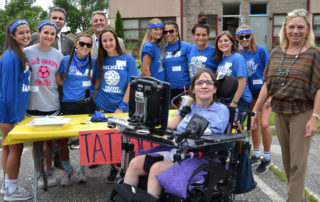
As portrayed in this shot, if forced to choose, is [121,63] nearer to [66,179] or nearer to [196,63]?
[196,63]

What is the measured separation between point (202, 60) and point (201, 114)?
1570mm

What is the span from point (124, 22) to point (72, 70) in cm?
1927

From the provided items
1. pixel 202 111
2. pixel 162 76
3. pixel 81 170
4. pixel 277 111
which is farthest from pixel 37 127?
pixel 277 111

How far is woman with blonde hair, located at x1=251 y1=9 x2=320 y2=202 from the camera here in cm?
303

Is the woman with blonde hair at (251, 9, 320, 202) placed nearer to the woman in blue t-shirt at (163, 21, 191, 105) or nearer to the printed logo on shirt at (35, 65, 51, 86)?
the woman in blue t-shirt at (163, 21, 191, 105)

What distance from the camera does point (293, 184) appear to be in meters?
3.19

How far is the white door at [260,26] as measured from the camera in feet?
71.9

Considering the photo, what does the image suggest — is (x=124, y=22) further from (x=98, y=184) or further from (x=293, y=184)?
(x=293, y=184)

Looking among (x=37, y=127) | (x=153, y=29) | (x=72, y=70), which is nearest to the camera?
(x=37, y=127)

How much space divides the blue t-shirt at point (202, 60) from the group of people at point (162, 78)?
0.05ft

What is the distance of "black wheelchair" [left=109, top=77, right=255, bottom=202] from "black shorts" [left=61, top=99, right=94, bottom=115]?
141 cm

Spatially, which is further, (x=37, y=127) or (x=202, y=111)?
(x=37, y=127)

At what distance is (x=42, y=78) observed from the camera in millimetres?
4035

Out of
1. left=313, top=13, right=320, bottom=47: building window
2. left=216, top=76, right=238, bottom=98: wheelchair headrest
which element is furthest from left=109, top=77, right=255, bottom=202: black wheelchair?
left=313, top=13, right=320, bottom=47: building window
